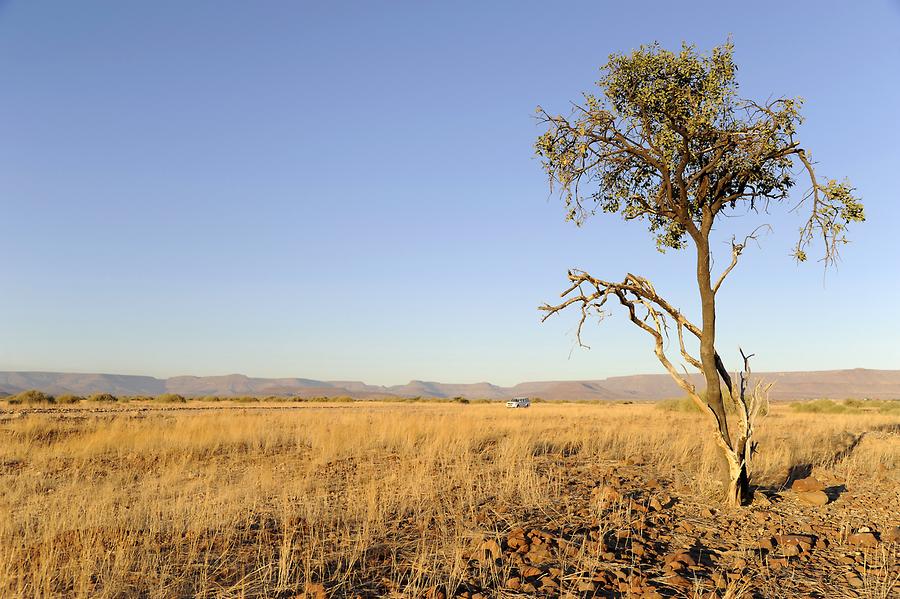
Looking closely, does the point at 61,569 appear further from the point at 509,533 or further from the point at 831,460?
the point at 831,460

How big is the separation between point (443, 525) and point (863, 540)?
4.89 meters

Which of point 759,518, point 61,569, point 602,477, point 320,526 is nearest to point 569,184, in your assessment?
point 602,477

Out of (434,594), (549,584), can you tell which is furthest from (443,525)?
(434,594)

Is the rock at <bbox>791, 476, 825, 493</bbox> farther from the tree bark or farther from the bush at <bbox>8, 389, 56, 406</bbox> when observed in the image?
the bush at <bbox>8, 389, 56, 406</bbox>

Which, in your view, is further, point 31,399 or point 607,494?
point 31,399

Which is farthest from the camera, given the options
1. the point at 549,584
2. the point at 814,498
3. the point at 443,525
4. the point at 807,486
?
the point at 807,486

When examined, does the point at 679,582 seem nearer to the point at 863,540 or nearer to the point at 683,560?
the point at 683,560

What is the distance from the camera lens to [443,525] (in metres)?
7.16

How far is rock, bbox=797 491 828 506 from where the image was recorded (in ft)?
29.1

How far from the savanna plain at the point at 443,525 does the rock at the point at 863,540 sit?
0.03 metres

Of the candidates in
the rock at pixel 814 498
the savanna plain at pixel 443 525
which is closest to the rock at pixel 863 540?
the savanna plain at pixel 443 525

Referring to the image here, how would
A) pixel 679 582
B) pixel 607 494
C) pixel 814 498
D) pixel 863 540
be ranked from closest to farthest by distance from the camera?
pixel 679 582 → pixel 863 540 → pixel 607 494 → pixel 814 498

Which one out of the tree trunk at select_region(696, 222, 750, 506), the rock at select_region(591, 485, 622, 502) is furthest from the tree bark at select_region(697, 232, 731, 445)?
the rock at select_region(591, 485, 622, 502)

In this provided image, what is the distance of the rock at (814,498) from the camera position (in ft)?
29.1
